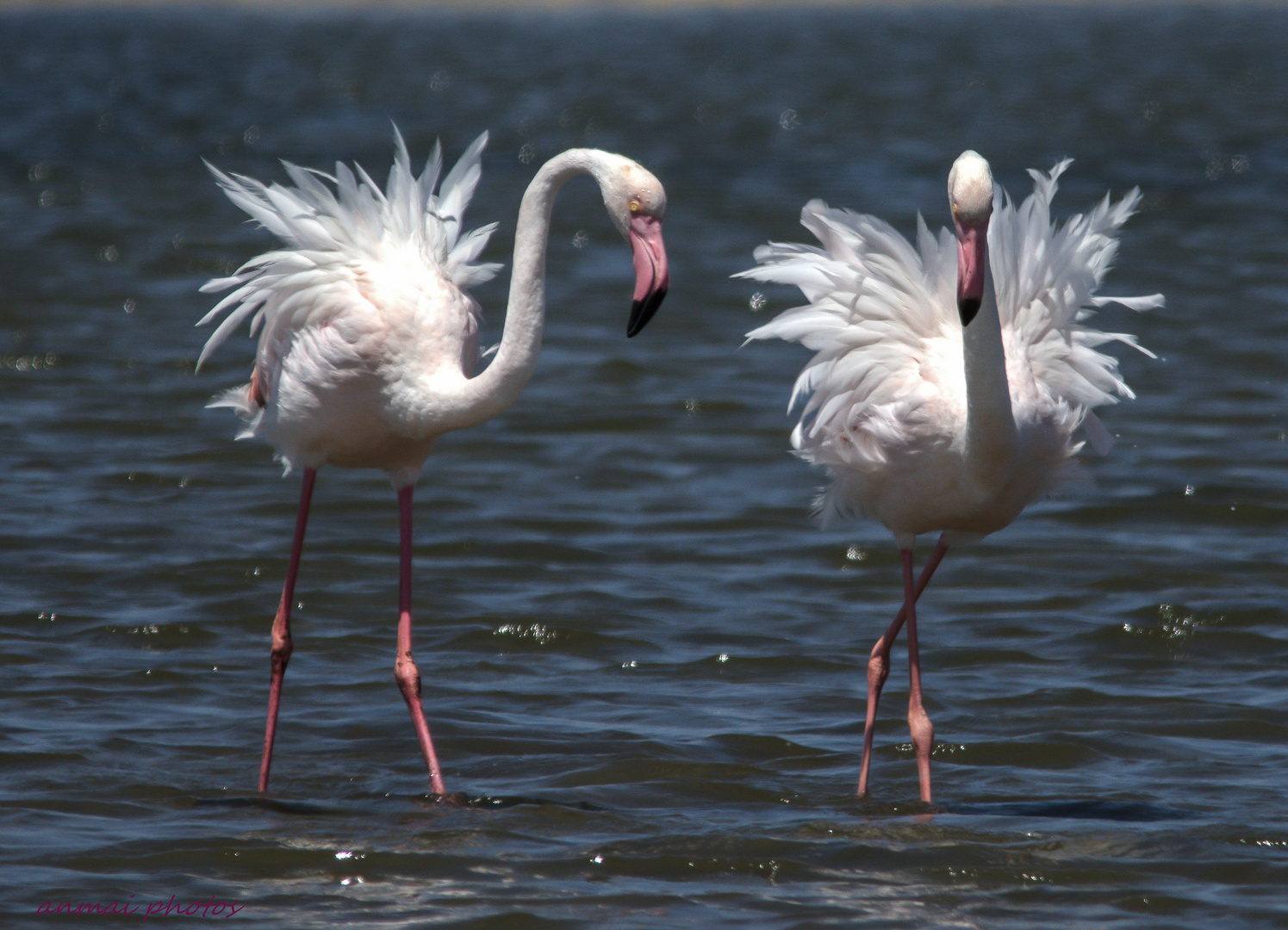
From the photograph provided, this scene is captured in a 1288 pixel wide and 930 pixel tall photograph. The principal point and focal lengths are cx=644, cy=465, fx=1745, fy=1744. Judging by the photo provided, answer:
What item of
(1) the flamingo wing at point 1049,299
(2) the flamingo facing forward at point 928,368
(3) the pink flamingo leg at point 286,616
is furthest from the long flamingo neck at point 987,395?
(3) the pink flamingo leg at point 286,616

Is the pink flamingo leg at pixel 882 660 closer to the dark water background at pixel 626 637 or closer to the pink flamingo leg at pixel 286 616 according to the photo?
the dark water background at pixel 626 637

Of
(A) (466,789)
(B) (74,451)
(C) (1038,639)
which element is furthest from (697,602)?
(B) (74,451)

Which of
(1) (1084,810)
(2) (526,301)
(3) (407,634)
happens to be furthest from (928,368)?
(3) (407,634)

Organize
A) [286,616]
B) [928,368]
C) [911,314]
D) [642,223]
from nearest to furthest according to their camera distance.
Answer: [642,223] < [928,368] < [911,314] < [286,616]

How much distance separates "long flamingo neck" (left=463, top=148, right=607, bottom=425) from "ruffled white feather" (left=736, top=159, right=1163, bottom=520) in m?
0.75

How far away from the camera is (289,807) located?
5.46m

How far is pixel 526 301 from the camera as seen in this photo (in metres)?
5.27

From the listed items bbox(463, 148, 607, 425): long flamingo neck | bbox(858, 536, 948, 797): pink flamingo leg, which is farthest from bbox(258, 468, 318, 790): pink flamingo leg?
bbox(858, 536, 948, 797): pink flamingo leg

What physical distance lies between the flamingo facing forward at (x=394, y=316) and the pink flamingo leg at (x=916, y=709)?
130 centimetres

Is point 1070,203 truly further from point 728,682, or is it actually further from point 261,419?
point 261,419

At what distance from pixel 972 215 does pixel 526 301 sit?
1348 millimetres

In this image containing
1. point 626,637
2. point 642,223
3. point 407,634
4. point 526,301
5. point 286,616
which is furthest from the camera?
point 626,637

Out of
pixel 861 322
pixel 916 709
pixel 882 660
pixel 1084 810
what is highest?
pixel 861 322

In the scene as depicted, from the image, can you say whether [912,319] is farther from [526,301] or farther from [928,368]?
[526,301]
